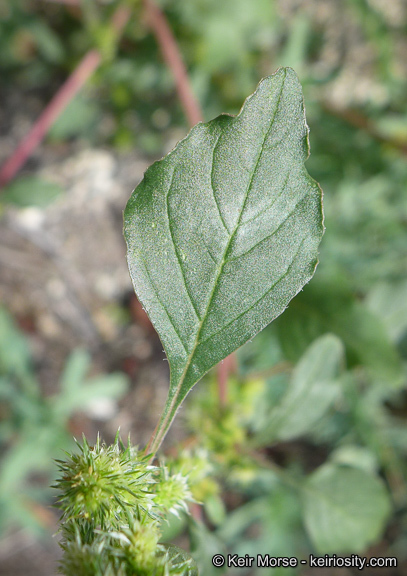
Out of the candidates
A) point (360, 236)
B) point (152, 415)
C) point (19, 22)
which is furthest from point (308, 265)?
point (152, 415)

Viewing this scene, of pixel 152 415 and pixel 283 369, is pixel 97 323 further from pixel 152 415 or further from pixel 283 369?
pixel 283 369

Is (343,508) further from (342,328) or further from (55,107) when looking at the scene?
(55,107)

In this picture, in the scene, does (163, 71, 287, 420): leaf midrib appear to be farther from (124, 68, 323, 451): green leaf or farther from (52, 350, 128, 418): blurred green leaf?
Answer: (52, 350, 128, 418): blurred green leaf

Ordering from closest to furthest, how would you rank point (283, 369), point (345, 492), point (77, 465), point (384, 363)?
point (77, 465)
point (384, 363)
point (345, 492)
point (283, 369)

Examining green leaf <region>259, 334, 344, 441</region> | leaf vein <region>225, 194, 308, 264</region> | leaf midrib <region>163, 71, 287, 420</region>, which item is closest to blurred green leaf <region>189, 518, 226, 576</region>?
leaf midrib <region>163, 71, 287, 420</region>

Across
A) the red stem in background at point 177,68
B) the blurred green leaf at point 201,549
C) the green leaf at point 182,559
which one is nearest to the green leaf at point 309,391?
the blurred green leaf at point 201,549

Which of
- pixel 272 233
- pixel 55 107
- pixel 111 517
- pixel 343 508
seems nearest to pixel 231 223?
pixel 272 233
